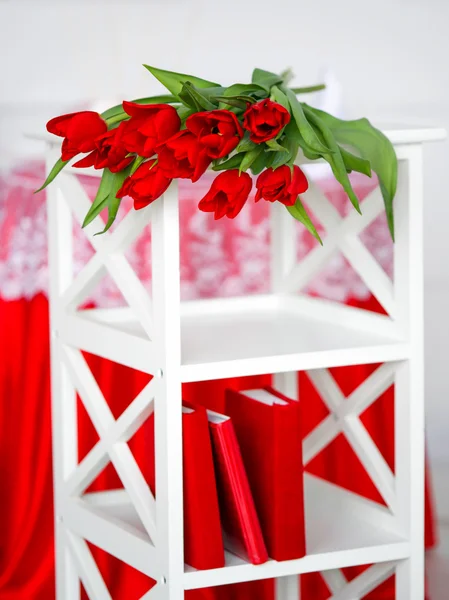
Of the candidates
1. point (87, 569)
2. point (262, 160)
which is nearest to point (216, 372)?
point (262, 160)

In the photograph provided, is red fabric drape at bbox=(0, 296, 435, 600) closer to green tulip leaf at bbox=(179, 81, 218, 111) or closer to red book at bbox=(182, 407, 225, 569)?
red book at bbox=(182, 407, 225, 569)

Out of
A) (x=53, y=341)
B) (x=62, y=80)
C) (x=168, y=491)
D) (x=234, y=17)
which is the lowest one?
(x=168, y=491)

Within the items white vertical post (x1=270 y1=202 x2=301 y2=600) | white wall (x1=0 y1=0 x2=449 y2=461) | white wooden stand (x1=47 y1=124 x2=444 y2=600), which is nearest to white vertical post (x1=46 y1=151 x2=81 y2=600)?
white wooden stand (x1=47 y1=124 x2=444 y2=600)

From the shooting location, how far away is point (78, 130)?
4.22 feet

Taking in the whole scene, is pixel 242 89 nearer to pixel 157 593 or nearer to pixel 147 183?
pixel 147 183

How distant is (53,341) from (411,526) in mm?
606

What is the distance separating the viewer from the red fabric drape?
2.20 metres

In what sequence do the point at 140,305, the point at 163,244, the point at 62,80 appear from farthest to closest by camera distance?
the point at 62,80
the point at 140,305
the point at 163,244

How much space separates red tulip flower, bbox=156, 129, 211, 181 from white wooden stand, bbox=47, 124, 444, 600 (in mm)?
85

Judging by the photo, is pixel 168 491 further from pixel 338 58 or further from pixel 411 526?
pixel 338 58

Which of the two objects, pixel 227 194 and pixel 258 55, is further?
pixel 258 55

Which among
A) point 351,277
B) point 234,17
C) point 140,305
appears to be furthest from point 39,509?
point 234,17

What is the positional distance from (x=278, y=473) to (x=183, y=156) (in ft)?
1.56

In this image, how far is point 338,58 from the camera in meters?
2.72
